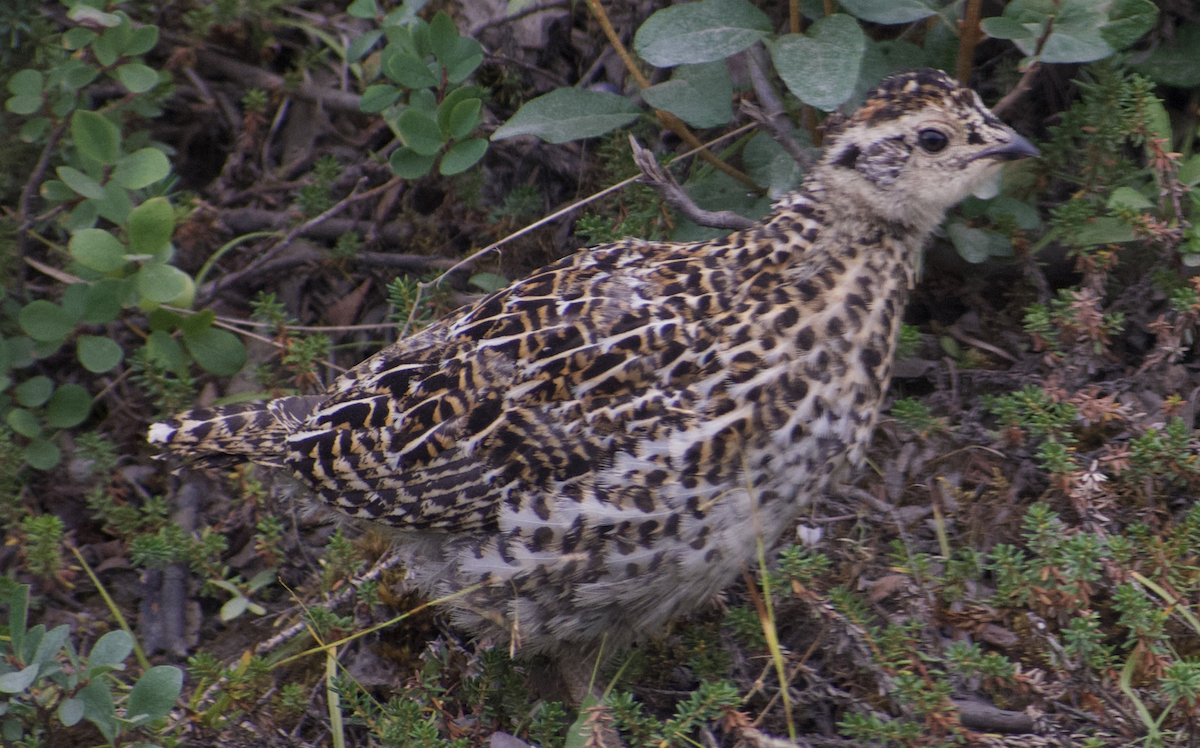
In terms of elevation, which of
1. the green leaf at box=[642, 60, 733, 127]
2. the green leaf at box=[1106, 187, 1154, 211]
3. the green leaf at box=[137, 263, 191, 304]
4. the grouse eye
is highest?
the grouse eye

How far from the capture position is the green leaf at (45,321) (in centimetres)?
410

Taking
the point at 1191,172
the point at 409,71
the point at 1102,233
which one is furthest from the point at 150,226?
the point at 1191,172

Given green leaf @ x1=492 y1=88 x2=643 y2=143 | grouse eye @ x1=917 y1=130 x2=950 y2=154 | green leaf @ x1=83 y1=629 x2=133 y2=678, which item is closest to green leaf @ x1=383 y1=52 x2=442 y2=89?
green leaf @ x1=492 y1=88 x2=643 y2=143

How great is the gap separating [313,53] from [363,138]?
1.44 ft

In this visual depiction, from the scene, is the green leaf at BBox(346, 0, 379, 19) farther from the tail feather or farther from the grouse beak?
the grouse beak

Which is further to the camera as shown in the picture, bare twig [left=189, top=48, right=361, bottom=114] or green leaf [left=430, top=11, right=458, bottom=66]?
bare twig [left=189, top=48, right=361, bottom=114]

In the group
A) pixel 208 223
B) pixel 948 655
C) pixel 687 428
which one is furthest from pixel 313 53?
pixel 948 655

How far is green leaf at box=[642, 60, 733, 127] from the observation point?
12.1 ft

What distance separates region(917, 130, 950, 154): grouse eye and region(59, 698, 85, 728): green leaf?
263cm

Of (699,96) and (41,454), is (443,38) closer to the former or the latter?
(699,96)

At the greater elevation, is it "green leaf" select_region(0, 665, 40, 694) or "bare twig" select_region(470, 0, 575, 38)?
"bare twig" select_region(470, 0, 575, 38)

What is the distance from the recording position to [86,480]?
4332mm

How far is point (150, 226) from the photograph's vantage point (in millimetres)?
3961

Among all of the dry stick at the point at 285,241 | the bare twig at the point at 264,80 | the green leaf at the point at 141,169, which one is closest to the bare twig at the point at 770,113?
the dry stick at the point at 285,241
